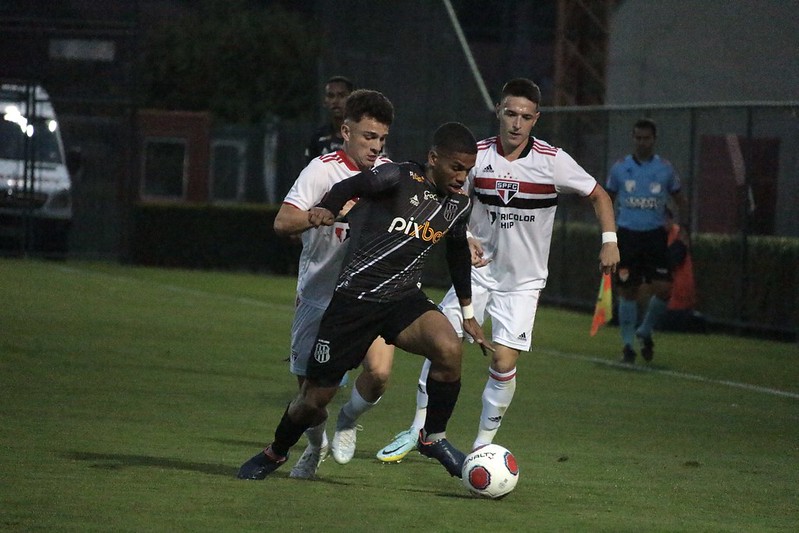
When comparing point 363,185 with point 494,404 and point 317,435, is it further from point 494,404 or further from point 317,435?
point 494,404

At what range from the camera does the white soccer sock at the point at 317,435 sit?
7.93 metres

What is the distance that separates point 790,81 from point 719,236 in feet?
16.8

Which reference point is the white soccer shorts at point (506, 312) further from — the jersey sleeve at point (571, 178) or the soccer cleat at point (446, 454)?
the soccer cleat at point (446, 454)

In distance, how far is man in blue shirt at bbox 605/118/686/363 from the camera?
50.2ft

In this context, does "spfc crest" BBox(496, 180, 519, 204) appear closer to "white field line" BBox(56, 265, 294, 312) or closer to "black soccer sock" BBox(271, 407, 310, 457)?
"black soccer sock" BBox(271, 407, 310, 457)

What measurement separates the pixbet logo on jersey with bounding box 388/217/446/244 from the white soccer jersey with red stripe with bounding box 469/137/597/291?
1509mm

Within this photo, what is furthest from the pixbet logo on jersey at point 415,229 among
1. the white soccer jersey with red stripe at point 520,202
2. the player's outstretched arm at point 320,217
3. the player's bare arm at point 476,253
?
the white soccer jersey with red stripe at point 520,202

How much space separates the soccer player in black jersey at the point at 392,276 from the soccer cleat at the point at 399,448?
44.4 inches

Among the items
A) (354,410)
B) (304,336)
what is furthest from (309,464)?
(304,336)

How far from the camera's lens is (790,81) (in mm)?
24000

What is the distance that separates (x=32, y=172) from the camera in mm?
26609

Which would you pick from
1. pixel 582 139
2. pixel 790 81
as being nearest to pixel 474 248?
pixel 582 139

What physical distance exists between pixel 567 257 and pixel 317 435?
15053 millimetres

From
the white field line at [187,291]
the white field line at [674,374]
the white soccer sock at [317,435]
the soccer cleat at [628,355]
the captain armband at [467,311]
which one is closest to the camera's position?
the white soccer sock at [317,435]
